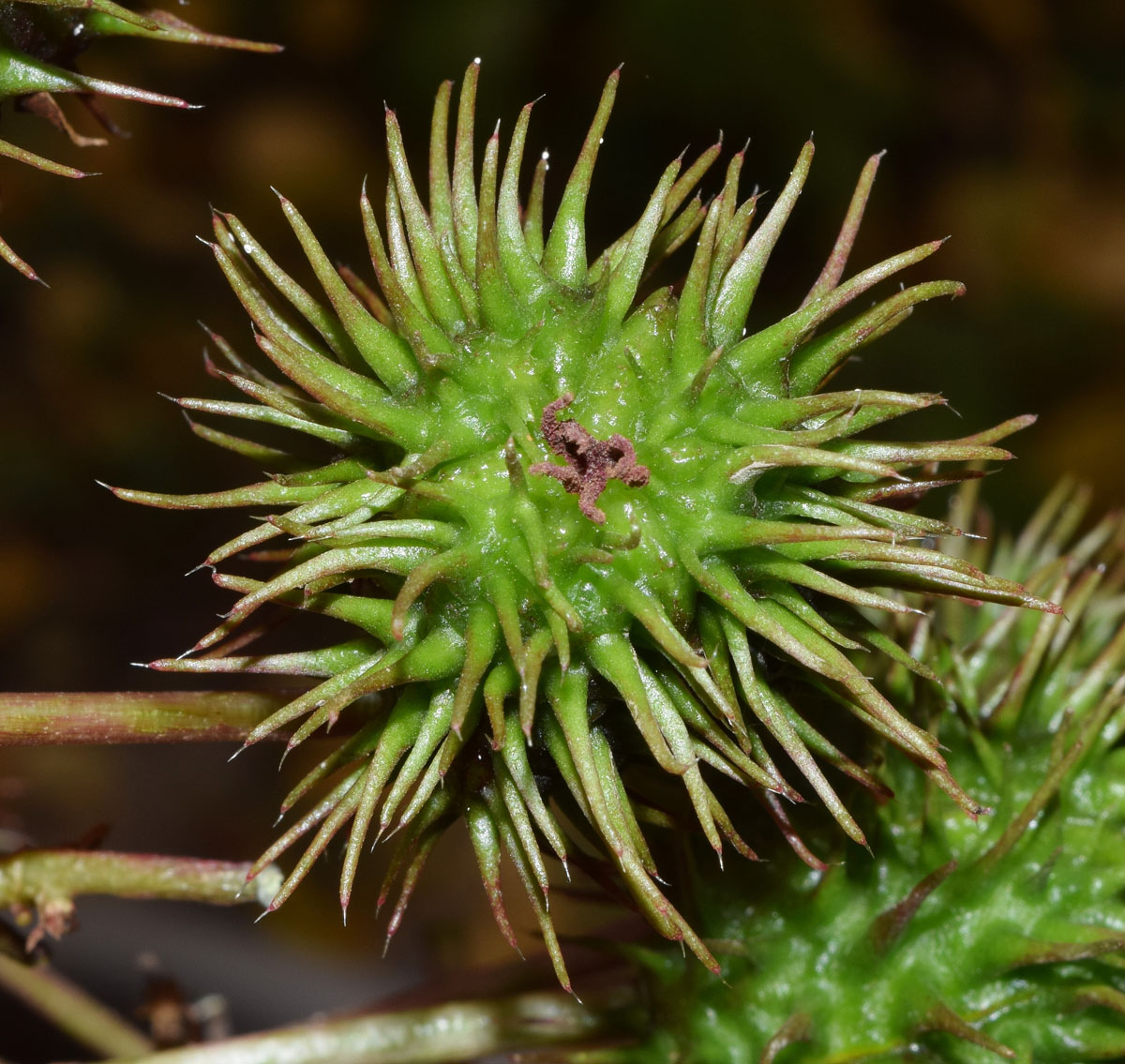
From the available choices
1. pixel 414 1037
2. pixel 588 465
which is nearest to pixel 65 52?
pixel 588 465

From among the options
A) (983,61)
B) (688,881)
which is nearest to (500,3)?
(983,61)

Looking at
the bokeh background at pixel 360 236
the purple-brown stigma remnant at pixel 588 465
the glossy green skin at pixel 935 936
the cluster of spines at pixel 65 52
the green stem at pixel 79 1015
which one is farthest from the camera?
the bokeh background at pixel 360 236

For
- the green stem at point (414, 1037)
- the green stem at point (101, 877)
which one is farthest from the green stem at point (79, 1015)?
the green stem at point (101, 877)

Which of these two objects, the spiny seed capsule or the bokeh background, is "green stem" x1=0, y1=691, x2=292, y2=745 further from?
the bokeh background

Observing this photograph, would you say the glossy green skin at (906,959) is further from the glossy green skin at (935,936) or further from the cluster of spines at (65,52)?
the cluster of spines at (65,52)

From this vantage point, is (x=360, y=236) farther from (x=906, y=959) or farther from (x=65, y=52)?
(x=906, y=959)

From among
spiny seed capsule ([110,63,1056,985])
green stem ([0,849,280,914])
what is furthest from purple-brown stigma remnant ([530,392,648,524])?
green stem ([0,849,280,914])
